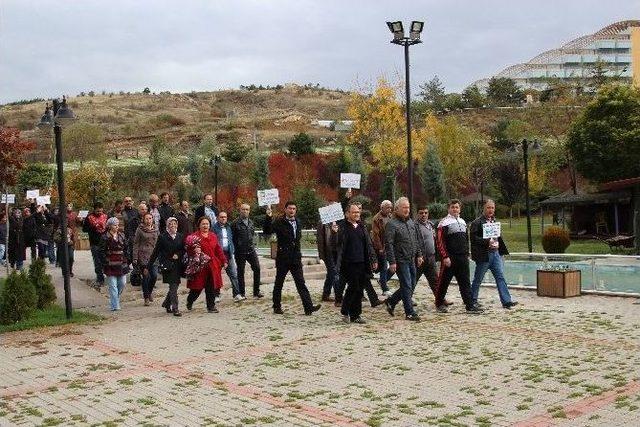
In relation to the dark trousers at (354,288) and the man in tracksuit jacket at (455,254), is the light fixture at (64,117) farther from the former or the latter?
the man in tracksuit jacket at (455,254)

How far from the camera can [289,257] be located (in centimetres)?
1227

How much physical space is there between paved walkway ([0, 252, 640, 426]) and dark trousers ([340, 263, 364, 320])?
31 cm

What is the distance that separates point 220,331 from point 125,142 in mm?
77311

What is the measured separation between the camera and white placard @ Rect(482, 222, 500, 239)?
12733 millimetres

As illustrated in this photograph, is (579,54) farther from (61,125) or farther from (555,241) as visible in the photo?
(61,125)

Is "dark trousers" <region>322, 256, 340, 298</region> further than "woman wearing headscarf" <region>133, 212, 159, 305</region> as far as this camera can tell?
No

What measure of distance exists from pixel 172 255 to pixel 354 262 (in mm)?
3476

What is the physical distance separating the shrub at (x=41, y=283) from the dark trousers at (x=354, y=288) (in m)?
5.72

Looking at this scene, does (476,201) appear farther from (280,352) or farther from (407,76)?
(280,352)

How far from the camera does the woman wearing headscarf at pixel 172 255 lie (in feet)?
42.2

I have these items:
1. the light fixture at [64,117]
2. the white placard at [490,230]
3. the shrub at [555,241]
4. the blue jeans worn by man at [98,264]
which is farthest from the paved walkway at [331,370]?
the shrub at [555,241]

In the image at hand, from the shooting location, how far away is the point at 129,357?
30.6 feet

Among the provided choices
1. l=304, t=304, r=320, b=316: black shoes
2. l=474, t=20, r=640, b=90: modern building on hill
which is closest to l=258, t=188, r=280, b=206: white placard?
l=304, t=304, r=320, b=316: black shoes

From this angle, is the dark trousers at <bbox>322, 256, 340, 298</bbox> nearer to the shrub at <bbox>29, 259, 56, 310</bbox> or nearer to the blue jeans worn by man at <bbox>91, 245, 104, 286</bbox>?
the shrub at <bbox>29, 259, 56, 310</bbox>
